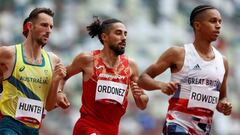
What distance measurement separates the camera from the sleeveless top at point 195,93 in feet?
26.8

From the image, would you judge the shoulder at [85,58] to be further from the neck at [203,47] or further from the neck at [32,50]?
the neck at [203,47]

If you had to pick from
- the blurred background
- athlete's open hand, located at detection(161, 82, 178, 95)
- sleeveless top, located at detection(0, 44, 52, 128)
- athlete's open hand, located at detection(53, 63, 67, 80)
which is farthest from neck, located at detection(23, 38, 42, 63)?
the blurred background

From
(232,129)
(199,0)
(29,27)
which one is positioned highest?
(199,0)

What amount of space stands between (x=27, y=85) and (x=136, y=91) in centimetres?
109

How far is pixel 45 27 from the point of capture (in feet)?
28.0

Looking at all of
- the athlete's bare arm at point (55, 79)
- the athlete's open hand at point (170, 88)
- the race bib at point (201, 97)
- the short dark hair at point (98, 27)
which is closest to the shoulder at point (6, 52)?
the athlete's bare arm at point (55, 79)

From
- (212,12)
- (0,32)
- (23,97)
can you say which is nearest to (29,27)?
(23,97)

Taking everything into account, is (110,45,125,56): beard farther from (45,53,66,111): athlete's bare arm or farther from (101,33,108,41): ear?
(45,53,66,111): athlete's bare arm

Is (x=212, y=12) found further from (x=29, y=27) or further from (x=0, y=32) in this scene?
(x=0, y=32)

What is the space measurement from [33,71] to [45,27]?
0.49m

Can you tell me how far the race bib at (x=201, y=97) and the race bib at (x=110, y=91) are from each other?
96 cm

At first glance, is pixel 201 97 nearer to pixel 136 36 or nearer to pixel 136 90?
pixel 136 90

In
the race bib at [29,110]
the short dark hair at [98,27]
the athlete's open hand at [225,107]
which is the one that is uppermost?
the short dark hair at [98,27]

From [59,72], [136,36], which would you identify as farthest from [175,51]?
[136,36]
